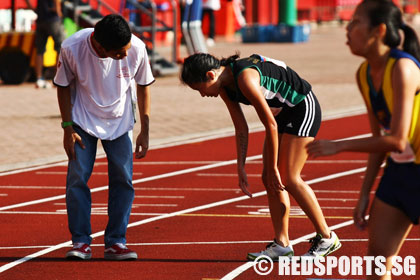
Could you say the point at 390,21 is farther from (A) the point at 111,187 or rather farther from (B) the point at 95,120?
(A) the point at 111,187

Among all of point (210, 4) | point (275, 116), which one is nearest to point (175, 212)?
point (275, 116)

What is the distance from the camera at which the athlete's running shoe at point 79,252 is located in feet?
24.8

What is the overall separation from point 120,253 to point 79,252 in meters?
0.29

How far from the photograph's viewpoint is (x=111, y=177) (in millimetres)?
7617

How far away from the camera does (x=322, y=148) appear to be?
4.83 metres

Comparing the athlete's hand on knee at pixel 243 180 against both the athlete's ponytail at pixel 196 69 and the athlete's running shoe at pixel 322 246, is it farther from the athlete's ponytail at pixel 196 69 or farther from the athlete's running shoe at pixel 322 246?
the athlete's ponytail at pixel 196 69

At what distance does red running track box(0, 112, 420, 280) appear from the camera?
7.41 metres

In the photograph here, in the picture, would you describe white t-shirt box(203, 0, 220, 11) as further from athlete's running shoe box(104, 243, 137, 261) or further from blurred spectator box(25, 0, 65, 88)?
athlete's running shoe box(104, 243, 137, 261)

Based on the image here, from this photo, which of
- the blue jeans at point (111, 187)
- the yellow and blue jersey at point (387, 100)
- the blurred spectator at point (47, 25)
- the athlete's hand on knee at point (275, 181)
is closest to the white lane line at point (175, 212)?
the blue jeans at point (111, 187)

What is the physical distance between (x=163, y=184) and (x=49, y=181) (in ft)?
4.20

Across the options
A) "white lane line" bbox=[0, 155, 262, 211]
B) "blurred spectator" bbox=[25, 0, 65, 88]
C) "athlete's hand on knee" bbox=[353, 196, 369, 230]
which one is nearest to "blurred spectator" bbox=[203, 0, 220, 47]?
"blurred spectator" bbox=[25, 0, 65, 88]

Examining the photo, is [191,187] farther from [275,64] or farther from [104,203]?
[275,64]

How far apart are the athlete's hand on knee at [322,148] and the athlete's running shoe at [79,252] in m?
3.11

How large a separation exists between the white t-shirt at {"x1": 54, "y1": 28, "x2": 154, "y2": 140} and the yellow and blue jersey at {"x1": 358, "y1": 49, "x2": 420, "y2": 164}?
2.67 metres
